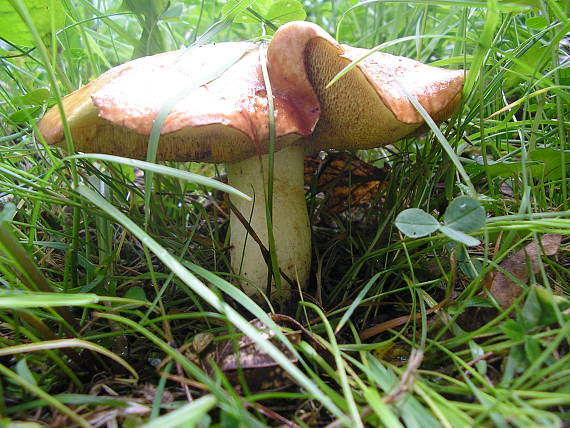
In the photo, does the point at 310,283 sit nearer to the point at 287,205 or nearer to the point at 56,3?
the point at 287,205

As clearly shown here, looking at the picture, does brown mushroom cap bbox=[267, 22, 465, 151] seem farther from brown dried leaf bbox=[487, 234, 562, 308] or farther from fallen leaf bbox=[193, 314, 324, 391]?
fallen leaf bbox=[193, 314, 324, 391]

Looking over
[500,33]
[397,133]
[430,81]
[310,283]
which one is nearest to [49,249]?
[310,283]

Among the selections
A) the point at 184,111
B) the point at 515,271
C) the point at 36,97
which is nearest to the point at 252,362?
the point at 184,111

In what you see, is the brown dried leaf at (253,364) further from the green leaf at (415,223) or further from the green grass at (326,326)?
the green leaf at (415,223)

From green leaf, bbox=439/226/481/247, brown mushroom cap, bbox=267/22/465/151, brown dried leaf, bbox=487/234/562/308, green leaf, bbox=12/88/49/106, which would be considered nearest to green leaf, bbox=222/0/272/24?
brown mushroom cap, bbox=267/22/465/151

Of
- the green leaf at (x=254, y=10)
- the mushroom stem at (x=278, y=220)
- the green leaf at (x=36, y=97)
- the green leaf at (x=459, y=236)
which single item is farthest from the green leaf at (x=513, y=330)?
the green leaf at (x=36, y=97)

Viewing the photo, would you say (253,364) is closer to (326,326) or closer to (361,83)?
(326,326)
